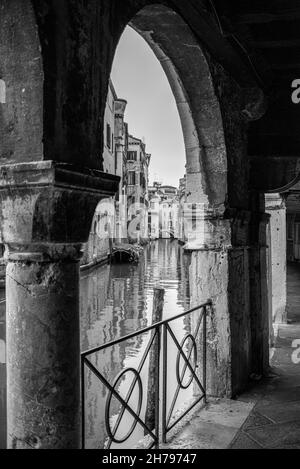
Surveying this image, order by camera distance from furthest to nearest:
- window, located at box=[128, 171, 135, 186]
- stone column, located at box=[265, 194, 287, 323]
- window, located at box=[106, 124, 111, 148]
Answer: window, located at box=[128, 171, 135, 186]
window, located at box=[106, 124, 111, 148]
stone column, located at box=[265, 194, 287, 323]

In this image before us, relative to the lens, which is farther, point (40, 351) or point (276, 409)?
point (276, 409)

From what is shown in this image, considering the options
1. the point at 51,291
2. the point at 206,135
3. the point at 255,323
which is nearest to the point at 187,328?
the point at 255,323

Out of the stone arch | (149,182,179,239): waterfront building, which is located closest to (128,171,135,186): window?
(149,182,179,239): waterfront building

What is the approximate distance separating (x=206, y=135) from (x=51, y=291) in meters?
2.54

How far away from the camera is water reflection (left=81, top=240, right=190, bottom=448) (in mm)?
7531

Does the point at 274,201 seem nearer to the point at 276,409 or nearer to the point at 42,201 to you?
the point at 276,409

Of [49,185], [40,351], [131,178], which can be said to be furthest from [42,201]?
[131,178]

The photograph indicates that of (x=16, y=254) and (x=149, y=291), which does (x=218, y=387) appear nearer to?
(x=16, y=254)

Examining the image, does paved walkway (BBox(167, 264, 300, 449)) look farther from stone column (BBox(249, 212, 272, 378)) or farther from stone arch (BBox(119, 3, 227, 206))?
stone arch (BBox(119, 3, 227, 206))

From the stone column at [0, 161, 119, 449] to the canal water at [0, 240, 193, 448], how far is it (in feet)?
9.00

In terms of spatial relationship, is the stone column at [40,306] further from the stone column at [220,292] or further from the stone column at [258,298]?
the stone column at [258,298]

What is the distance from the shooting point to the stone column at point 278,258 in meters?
7.78

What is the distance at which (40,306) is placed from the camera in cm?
184

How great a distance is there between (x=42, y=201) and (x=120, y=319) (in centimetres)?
1192
